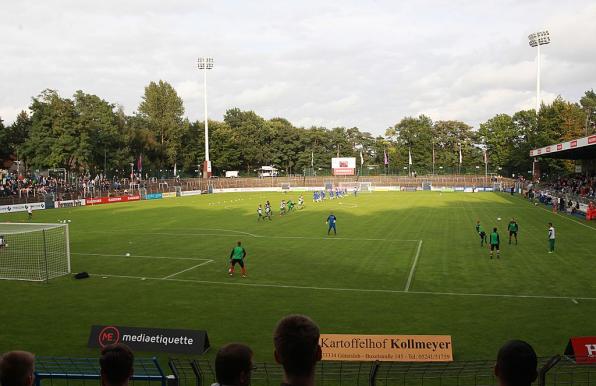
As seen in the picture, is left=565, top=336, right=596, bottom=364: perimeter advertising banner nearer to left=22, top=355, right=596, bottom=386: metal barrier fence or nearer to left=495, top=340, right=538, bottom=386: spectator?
left=22, top=355, right=596, bottom=386: metal barrier fence

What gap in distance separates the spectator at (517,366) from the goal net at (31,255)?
22.4 meters

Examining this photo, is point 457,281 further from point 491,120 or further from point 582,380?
point 491,120

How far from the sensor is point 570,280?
2138cm

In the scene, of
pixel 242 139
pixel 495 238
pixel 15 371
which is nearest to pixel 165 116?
pixel 242 139

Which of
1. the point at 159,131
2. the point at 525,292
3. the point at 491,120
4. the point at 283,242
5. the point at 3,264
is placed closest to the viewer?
the point at 525,292

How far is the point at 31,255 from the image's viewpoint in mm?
29281

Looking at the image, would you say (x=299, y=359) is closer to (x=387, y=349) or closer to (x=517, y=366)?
(x=517, y=366)

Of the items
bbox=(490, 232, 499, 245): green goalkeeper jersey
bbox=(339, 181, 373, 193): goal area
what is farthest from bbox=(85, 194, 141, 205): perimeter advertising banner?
bbox=(490, 232, 499, 245): green goalkeeper jersey

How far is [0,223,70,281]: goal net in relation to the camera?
2405cm

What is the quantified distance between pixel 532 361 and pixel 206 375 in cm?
984

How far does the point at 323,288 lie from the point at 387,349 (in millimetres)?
8366

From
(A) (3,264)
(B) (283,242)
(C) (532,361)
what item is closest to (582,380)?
(C) (532,361)

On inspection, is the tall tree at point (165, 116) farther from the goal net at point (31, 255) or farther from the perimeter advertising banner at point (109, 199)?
the goal net at point (31, 255)

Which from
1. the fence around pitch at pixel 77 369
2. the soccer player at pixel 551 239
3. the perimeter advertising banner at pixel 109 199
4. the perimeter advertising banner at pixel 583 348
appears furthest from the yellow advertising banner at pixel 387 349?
the perimeter advertising banner at pixel 109 199
